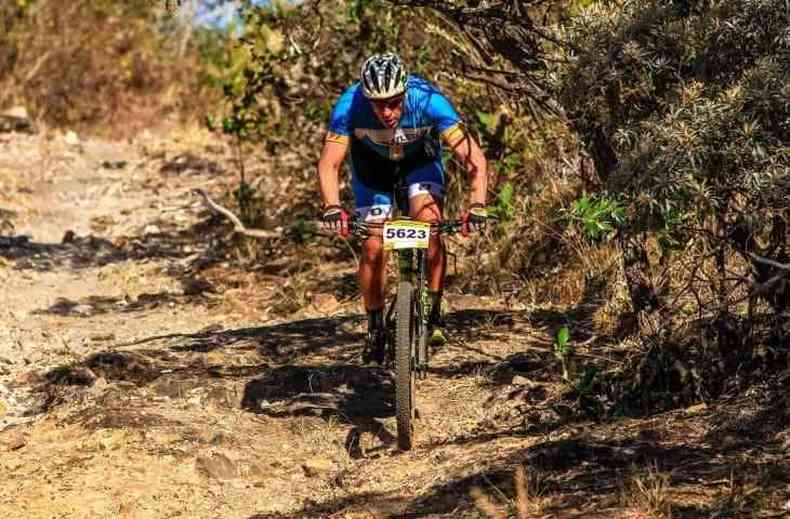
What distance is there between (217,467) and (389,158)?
194cm

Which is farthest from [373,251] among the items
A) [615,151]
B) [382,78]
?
[615,151]

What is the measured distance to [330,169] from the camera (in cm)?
631

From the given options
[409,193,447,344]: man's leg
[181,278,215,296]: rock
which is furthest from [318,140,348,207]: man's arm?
[181,278,215,296]: rock

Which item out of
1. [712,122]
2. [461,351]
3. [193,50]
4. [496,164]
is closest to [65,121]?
[193,50]

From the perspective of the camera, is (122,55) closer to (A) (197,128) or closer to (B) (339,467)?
(A) (197,128)

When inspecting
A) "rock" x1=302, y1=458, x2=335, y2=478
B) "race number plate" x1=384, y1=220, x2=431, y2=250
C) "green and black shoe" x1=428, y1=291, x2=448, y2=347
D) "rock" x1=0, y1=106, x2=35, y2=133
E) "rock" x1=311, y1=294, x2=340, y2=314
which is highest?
"rock" x1=0, y1=106, x2=35, y2=133

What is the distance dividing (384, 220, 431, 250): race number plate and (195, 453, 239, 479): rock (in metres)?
1.26

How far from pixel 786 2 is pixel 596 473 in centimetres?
205

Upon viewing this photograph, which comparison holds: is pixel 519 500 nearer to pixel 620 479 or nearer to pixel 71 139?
pixel 620 479

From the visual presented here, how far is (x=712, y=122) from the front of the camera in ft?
15.8

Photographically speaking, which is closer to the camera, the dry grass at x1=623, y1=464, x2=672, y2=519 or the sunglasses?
the dry grass at x1=623, y1=464, x2=672, y2=519

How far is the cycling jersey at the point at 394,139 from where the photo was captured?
250 inches

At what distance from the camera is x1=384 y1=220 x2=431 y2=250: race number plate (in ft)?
18.9

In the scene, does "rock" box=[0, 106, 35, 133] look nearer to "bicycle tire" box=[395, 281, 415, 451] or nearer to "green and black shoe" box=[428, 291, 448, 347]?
"green and black shoe" box=[428, 291, 448, 347]
